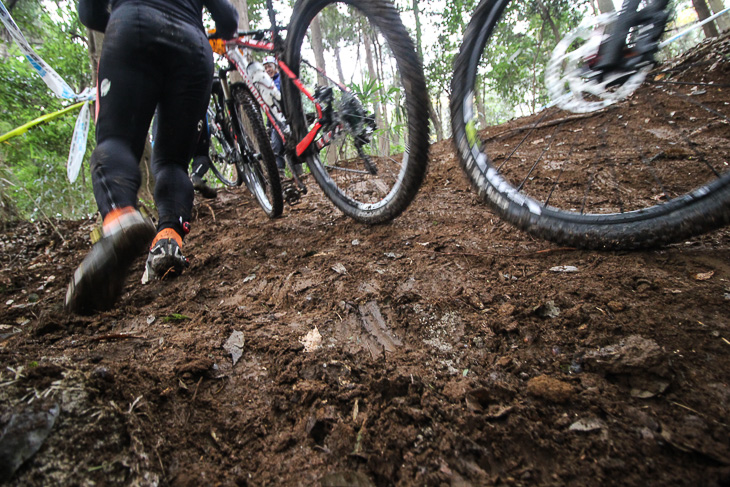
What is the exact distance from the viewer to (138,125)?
48.2 inches

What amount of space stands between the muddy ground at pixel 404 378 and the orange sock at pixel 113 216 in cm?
34

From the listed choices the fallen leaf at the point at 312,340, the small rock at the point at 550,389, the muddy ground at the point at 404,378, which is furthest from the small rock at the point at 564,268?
the fallen leaf at the point at 312,340

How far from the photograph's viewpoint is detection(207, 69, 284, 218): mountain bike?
200 cm

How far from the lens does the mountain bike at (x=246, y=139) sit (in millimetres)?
2004

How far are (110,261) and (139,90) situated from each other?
2.24 feet

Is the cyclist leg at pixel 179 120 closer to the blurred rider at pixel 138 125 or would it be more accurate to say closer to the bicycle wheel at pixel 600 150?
the blurred rider at pixel 138 125

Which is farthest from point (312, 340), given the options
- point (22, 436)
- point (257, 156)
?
point (257, 156)

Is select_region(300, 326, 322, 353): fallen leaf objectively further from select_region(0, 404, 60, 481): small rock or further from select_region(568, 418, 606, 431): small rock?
select_region(568, 418, 606, 431): small rock

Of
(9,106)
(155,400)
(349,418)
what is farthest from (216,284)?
(9,106)

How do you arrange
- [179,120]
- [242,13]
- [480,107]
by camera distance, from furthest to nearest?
[242,13]
[480,107]
[179,120]

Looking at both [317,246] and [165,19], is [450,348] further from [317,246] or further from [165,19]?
[165,19]

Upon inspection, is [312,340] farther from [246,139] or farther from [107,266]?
[246,139]

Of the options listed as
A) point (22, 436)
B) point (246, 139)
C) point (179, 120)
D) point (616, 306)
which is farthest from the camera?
point (246, 139)

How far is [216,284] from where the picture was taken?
149cm
